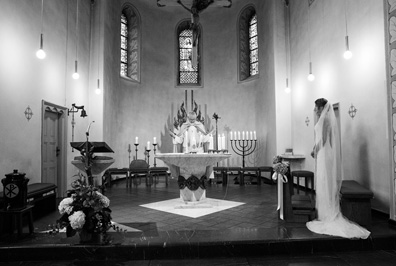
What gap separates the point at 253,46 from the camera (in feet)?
36.7

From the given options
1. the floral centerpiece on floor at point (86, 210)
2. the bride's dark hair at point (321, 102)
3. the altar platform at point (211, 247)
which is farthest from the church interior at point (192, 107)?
the bride's dark hair at point (321, 102)

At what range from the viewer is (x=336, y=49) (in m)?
6.36

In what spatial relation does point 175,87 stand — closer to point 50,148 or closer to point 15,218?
point 50,148

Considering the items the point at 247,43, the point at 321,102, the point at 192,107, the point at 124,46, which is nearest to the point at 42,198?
the point at 321,102

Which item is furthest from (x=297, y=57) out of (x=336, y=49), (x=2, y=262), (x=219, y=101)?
(x=2, y=262)

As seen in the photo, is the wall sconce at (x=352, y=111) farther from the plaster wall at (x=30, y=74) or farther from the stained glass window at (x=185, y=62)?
the stained glass window at (x=185, y=62)

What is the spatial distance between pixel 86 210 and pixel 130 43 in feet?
29.5

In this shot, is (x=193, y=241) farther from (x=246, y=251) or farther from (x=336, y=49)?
(x=336, y=49)

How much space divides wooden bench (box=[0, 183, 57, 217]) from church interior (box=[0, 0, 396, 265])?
4 centimetres

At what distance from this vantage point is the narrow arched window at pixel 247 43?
11.1 m

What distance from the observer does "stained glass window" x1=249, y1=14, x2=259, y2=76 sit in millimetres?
11023

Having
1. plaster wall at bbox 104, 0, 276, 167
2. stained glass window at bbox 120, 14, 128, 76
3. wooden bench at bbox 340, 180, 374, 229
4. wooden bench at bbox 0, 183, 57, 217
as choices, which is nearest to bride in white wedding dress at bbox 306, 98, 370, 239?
wooden bench at bbox 340, 180, 374, 229

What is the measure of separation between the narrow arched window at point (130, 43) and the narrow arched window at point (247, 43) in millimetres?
3945

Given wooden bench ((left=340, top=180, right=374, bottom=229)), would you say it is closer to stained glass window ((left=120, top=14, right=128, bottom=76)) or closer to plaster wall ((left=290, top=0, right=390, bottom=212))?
plaster wall ((left=290, top=0, right=390, bottom=212))
